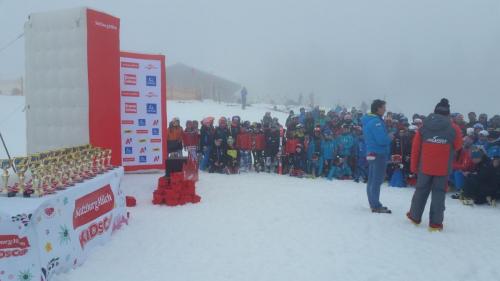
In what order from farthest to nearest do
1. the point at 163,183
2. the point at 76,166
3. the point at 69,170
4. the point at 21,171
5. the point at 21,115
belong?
the point at 21,115 < the point at 163,183 < the point at 76,166 < the point at 69,170 < the point at 21,171

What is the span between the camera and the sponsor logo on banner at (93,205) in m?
4.65

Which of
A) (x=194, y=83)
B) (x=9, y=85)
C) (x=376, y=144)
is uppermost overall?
(x=194, y=83)

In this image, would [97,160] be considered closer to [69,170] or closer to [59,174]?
[69,170]

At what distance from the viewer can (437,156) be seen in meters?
5.82

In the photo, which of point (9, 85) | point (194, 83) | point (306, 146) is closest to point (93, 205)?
point (306, 146)

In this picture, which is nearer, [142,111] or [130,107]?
[130,107]

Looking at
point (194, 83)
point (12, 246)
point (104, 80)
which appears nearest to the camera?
point (12, 246)

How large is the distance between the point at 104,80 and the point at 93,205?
3.75 m

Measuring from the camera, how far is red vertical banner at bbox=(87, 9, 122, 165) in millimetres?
7703

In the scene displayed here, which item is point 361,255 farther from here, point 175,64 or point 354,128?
point 175,64

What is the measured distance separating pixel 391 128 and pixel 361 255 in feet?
19.8

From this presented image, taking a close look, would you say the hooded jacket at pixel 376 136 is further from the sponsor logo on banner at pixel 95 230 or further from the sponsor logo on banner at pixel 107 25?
the sponsor logo on banner at pixel 107 25

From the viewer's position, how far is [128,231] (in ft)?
19.3

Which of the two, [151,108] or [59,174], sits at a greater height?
[151,108]
